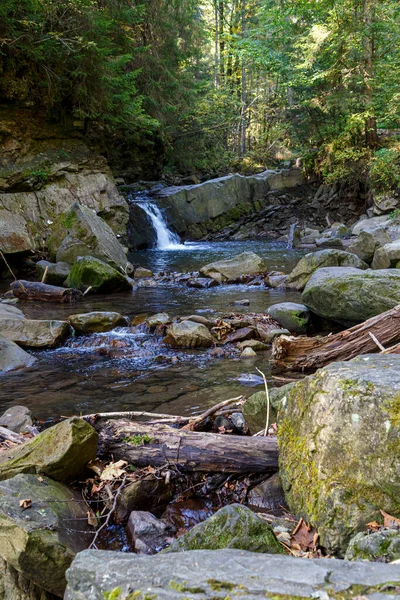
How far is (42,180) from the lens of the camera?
48.7 ft

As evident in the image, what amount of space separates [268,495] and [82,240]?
400 inches

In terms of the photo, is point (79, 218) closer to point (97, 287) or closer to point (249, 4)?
point (97, 287)

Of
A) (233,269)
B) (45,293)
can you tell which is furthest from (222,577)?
(233,269)

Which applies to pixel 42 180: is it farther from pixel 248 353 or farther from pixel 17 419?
pixel 17 419

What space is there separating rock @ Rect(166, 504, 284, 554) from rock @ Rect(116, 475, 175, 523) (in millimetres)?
861

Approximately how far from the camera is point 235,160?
27.9m

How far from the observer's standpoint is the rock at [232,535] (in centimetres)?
223

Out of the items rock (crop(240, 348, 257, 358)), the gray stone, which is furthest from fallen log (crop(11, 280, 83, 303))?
rock (crop(240, 348, 257, 358))

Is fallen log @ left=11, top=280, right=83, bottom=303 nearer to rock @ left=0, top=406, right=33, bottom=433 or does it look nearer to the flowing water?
the flowing water

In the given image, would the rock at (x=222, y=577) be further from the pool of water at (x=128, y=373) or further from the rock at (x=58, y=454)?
the pool of water at (x=128, y=373)

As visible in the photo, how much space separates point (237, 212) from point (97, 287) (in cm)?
1308

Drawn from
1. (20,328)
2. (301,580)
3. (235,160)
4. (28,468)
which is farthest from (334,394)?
(235,160)

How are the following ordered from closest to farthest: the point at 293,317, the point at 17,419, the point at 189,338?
the point at 17,419 < the point at 189,338 < the point at 293,317

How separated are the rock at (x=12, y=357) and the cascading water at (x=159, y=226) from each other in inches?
506
